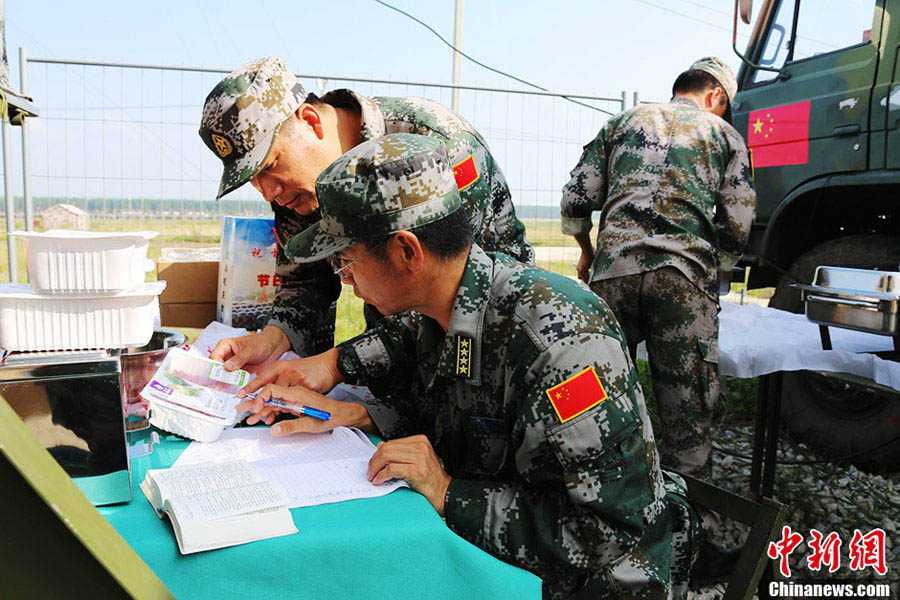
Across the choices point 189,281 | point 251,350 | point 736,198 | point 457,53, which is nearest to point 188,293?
point 189,281

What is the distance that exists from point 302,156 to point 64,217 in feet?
11.3

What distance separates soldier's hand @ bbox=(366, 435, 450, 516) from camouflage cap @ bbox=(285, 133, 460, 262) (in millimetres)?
366

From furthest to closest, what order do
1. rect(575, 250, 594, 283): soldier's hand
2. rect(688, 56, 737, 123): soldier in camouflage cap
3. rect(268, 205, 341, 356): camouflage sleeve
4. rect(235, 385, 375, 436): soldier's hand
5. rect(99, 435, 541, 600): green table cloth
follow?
rect(575, 250, 594, 283): soldier's hand
rect(688, 56, 737, 123): soldier in camouflage cap
rect(268, 205, 341, 356): camouflage sleeve
rect(235, 385, 375, 436): soldier's hand
rect(99, 435, 541, 600): green table cloth

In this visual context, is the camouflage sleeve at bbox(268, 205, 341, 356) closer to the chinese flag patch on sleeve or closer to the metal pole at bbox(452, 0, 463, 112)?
the chinese flag patch on sleeve

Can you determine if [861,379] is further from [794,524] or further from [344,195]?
[344,195]

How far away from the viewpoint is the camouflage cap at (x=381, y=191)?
1.17 metres

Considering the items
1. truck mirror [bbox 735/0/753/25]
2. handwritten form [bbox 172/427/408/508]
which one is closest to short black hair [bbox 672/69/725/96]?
truck mirror [bbox 735/0/753/25]

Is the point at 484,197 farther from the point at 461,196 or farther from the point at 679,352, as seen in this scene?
the point at 679,352

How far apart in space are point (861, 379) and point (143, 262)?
7.42 feet

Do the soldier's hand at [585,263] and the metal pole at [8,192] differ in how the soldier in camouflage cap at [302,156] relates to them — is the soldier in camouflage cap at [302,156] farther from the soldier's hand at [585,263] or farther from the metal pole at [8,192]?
the metal pole at [8,192]

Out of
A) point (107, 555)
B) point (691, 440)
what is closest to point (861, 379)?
point (691, 440)

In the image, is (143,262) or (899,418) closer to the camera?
(143,262)

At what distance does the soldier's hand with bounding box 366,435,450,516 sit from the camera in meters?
1.13

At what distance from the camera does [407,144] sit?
121cm
